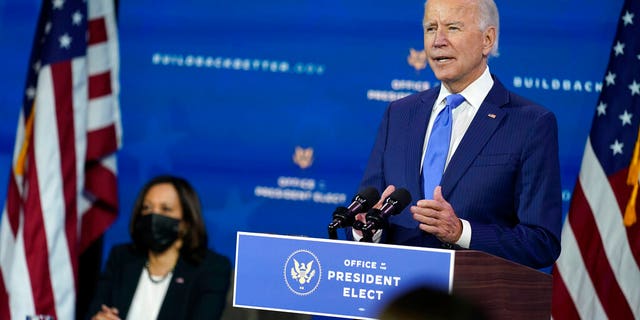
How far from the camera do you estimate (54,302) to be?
19.8 feet

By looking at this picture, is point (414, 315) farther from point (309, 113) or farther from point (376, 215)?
point (309, 113)

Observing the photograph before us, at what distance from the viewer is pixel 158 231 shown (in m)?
5.78

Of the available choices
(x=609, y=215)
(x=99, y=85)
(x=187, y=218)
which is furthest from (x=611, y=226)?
(x=99, y=85)

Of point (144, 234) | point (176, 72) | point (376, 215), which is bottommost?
point (144, 234)

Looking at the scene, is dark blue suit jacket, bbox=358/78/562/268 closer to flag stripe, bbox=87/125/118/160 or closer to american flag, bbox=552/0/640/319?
american flag, bbox=552/0/640/319

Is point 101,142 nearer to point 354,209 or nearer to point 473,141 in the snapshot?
point 473,141

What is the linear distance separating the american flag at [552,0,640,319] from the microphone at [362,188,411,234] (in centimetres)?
244

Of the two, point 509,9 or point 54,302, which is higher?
point 509,9

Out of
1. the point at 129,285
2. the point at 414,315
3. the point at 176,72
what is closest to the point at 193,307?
the point at 129,285

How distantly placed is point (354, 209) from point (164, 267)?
2.96 metres

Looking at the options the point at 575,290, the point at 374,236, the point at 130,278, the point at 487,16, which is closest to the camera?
the point at 374,236

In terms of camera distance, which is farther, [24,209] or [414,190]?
[24,209]

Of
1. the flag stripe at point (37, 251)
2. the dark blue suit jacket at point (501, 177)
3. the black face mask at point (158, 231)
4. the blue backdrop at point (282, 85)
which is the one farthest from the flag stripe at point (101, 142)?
the dark blue suit jacket at point (501, 177)

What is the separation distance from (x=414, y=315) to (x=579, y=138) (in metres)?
4.11
